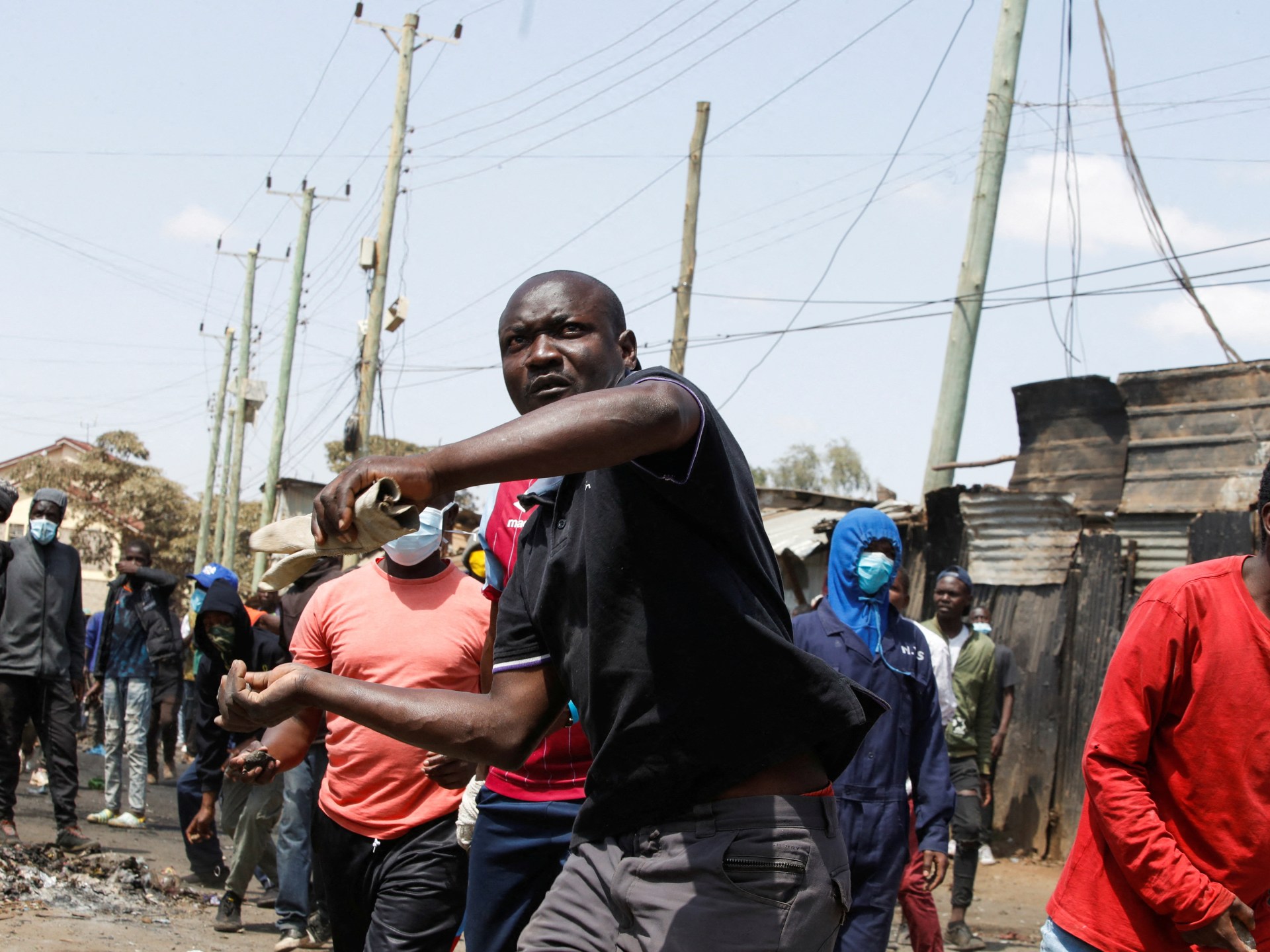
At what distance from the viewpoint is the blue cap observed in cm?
821

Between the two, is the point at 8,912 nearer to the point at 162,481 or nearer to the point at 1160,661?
the point at 1160,661

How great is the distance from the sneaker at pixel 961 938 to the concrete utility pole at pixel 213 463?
3248 centimetres

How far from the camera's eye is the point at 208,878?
838cm

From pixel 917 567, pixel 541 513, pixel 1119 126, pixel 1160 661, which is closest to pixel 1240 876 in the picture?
pixel 1160 661

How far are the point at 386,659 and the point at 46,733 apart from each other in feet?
16.9

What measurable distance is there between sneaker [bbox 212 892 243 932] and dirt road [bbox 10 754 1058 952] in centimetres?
4

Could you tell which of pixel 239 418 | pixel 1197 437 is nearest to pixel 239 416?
pixel 239 418

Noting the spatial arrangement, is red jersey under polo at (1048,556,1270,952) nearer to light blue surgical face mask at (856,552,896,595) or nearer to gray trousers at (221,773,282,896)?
light blue surgical face mask at (856,552,896,595)

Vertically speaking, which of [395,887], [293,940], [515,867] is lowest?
[293,940]

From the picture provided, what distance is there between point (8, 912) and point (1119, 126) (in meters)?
12.3

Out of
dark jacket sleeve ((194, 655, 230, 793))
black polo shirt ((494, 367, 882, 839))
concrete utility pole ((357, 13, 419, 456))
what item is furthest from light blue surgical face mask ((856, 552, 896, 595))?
concrete utility pole ((357, 13, 419, 456))

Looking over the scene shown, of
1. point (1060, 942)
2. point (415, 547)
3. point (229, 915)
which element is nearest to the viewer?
point (1060, 942)

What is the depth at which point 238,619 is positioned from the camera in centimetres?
805

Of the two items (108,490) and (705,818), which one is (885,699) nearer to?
(705,818)
